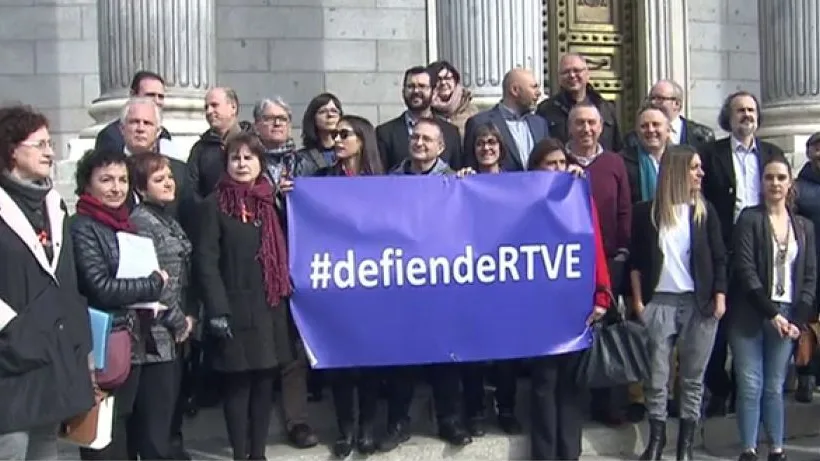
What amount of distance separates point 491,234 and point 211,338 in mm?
1765

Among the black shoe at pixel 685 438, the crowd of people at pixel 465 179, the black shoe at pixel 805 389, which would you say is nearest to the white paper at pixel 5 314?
the crowd of people at pixel 465 179

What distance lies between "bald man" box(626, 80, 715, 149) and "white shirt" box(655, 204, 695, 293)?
2.68 feet

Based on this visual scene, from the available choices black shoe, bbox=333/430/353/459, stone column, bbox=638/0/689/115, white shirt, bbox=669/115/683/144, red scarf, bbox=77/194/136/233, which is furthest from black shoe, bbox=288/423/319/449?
stone column, bbox=638/0/689/115

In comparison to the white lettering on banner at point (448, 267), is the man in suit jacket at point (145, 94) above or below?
above

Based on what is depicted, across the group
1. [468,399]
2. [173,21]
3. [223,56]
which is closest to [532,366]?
[468,399]

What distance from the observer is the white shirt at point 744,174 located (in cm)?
747

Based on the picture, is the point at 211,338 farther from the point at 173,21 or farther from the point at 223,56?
the point at 223,56

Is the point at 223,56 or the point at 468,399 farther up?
the point at 223,56

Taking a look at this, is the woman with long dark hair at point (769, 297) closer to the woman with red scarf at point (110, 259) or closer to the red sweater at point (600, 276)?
the red sweater at point (600, 276)

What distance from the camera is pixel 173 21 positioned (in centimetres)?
898

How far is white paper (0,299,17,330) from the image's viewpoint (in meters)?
4.67

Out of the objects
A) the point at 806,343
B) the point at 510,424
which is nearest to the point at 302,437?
the point at 510,424

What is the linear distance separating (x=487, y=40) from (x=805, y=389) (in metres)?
3.70

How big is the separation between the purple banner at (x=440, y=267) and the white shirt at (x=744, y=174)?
1161mm
